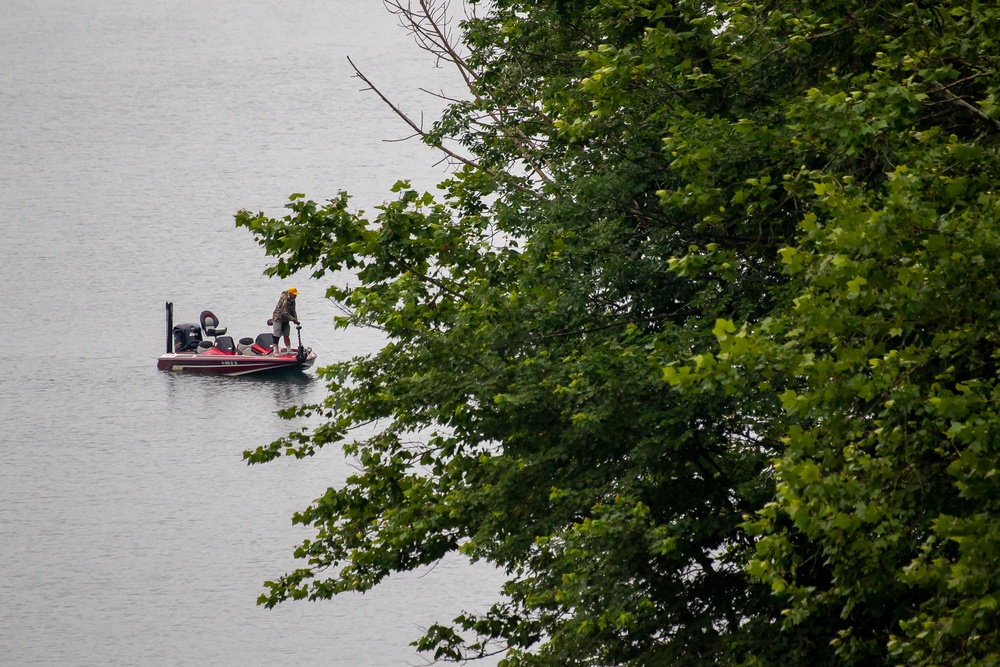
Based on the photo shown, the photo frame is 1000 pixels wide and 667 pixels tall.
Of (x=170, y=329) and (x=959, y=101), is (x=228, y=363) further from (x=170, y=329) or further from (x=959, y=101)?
(x=959, y=101)

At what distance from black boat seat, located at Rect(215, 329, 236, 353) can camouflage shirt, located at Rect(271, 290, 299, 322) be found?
1.86m

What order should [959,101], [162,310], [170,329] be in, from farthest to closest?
[162,310], [170,329], [959,101]

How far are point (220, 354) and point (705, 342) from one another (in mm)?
32708

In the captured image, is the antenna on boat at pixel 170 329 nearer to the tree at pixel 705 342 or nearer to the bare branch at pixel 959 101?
the tree at pixel 705 342

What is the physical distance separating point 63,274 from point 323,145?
19.3m

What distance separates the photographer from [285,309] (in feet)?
134

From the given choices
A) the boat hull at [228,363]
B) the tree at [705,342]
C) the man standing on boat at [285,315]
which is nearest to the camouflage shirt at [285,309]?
the man standing on boat at [285,315]

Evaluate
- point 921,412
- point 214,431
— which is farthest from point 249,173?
point 921,412

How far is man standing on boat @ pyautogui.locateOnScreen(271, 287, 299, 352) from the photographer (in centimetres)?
4022

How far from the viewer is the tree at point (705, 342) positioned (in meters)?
7.51

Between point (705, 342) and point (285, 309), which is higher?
point (285, 309)

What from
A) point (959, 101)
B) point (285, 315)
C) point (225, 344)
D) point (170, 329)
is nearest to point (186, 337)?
point (170, 329)

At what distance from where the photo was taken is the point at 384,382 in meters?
13.2

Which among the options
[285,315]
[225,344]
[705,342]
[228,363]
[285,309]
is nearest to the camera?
[705,342]
